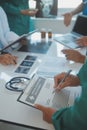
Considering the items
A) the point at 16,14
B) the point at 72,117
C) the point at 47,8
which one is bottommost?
the point at 47,8

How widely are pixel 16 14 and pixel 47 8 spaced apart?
0.75 m

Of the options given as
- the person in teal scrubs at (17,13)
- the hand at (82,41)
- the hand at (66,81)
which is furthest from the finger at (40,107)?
the person in teal scrubs at (17,13)

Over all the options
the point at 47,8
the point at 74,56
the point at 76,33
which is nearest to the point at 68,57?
the point at 74,56

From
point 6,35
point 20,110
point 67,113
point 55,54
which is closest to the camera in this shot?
point 67,113

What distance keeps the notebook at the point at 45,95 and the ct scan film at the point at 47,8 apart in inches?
68.3

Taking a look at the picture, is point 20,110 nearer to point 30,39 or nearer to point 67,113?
point 67,113

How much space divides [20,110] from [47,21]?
1.90 metres

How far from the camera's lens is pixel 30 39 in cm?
183

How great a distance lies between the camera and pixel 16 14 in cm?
201

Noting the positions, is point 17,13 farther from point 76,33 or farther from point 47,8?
point 47,8

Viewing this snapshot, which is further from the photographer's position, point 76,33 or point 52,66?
point 76,33

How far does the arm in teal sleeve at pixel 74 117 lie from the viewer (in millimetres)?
680

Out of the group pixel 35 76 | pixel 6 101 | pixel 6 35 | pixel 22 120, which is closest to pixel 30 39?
pixel 6 35

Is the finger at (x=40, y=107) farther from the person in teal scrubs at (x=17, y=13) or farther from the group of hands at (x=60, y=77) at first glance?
the person in teal scrubs at (x=17, y=13)
